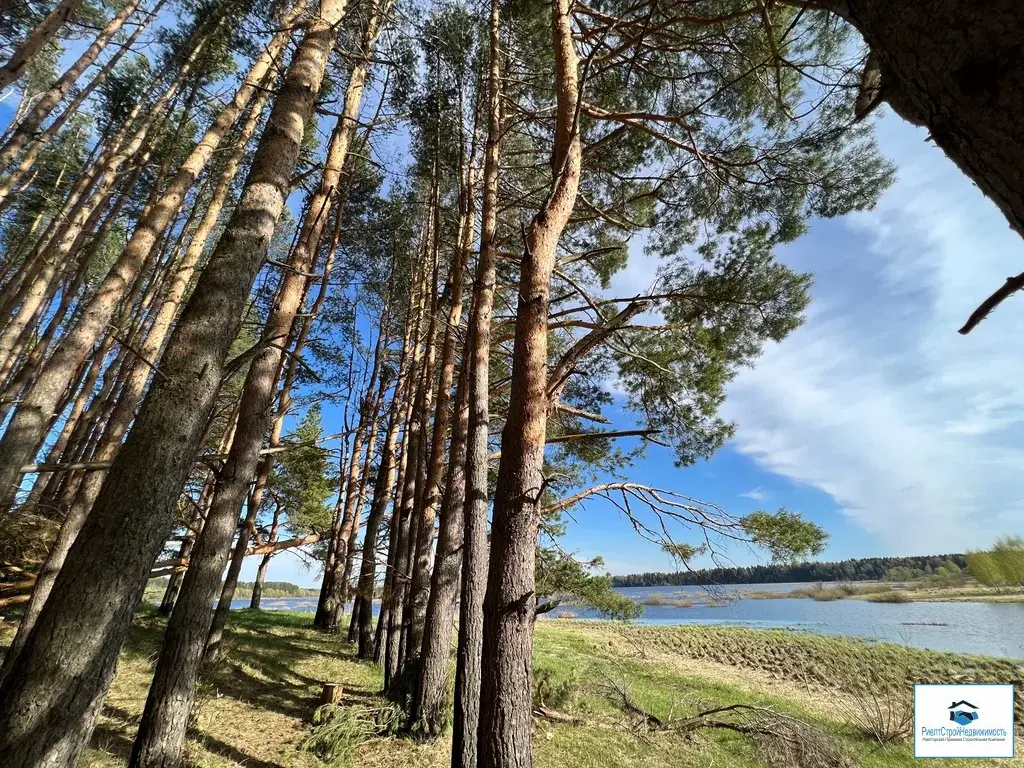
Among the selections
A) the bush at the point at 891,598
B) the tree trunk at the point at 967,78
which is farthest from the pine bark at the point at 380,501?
the bush at the point at 891,598

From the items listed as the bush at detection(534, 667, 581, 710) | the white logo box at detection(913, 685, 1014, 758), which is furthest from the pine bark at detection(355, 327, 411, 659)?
the white logo box at detection(913, 685, 1014, 758)

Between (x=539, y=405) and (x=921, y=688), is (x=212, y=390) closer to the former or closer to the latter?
(x=539, y=405)

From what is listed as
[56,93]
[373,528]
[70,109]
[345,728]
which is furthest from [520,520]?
[70,109]

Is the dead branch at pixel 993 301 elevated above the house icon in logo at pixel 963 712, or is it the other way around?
the dead branch at pixel 993 301

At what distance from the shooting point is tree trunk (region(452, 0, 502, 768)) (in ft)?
13.2

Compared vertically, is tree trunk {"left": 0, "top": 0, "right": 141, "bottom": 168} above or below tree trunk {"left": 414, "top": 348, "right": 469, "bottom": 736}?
above

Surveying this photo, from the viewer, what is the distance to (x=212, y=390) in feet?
7.91

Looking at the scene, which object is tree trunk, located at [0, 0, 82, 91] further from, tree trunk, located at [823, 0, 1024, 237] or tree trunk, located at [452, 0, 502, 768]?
tree trunk, located at [823, 0, 1024, 237]

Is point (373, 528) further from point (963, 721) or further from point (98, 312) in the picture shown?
point (963, 721)

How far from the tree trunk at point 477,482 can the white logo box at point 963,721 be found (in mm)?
7292

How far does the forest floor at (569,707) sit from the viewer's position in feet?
14.6

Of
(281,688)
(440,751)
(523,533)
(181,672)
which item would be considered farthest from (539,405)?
(281,688)

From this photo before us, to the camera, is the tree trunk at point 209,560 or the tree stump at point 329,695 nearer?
the tree trunk at point 209,560

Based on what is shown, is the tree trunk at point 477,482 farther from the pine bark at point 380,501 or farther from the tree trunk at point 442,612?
the pine bark at point 380,501
